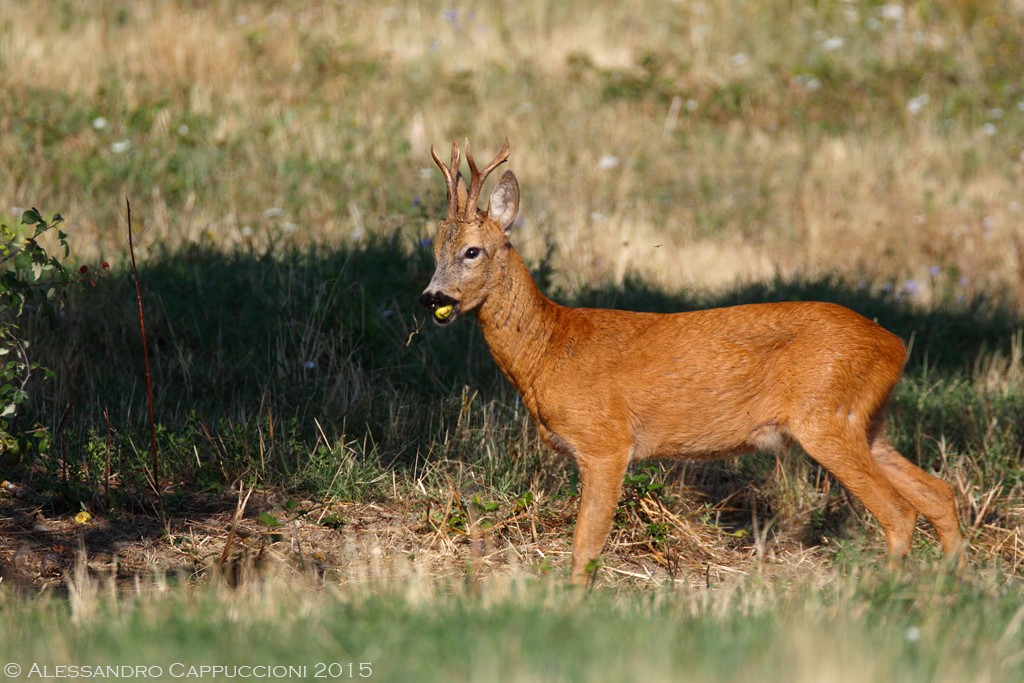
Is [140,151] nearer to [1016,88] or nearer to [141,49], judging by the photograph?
[141,49]

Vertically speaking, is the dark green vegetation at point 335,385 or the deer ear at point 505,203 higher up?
the deer ear at point 505,203

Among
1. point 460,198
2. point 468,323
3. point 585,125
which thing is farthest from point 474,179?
point 585,125

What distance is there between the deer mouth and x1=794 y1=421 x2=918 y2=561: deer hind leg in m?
1.65

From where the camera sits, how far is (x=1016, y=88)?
14.9 metres

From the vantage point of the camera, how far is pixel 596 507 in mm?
5742

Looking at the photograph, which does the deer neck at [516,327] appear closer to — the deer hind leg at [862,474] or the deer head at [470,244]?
the deer head at [470,244]

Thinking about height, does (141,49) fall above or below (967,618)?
above

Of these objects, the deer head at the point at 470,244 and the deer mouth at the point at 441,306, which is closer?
the deer mouth at the point at 441,306

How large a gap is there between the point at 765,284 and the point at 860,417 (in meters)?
4.34

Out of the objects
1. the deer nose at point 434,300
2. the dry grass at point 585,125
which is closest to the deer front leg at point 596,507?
the deer nose at point 434,300

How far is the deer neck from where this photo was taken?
19.4ft

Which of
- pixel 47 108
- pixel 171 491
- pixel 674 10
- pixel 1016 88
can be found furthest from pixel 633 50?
pixel 171 491

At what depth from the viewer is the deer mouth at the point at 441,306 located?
5562 mm

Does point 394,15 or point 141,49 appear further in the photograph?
point 394,15
